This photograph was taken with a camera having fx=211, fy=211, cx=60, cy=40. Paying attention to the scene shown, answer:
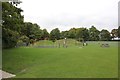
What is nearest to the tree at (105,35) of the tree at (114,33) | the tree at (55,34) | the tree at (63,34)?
the tree at (114,33)

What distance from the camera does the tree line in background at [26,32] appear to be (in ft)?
55.3

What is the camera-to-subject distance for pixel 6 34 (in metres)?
16.4

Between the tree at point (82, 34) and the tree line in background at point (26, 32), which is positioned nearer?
the tree line in background at point (26, 32)

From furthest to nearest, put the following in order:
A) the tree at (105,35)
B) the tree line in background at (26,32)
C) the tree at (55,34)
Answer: the tree at (105,35), the tree at (55,34), the tree line in background at (26,32)

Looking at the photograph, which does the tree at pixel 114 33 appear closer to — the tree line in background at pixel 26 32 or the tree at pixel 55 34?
the tree line in background at pixel 26 32

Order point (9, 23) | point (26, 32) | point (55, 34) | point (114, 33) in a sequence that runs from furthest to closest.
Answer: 1. point (114, 33)
2. point (55, 34)
3. point (26, 32)
4. point (9, 23)

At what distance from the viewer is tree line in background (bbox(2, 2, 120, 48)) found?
1687 centimetres

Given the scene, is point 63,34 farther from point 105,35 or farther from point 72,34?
point 105,35

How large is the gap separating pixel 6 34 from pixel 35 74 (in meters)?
6.42

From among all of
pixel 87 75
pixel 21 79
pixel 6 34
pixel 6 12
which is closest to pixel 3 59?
pixel 6 34

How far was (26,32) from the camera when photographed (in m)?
55.9

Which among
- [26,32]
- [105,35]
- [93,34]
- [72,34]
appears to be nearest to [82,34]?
[72,34]

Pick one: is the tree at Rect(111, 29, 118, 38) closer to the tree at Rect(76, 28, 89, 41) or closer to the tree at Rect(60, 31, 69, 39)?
the tree at Rect(76, 28, 89, 41)

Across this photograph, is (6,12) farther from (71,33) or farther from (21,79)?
(71,33)
